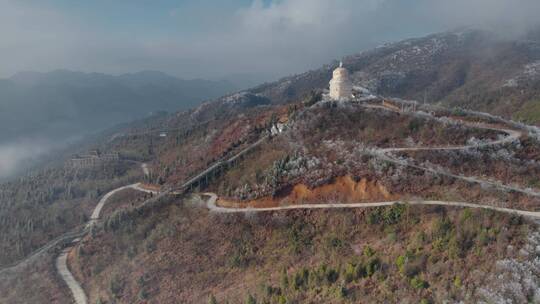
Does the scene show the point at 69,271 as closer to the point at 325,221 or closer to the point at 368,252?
the point at 325,221

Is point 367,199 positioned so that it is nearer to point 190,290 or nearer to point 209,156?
point 190,290

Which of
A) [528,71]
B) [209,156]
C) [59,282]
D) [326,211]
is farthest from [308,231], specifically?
[528,71]

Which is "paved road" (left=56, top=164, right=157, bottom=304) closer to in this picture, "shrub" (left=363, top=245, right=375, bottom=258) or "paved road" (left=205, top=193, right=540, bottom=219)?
"paved road" (left=205, top=193, right=540, bottom=219)

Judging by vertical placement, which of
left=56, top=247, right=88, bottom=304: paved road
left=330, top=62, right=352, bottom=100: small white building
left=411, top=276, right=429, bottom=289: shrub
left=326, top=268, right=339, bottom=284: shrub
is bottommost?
left=56, top=247, right=88, bottom=304: paved road

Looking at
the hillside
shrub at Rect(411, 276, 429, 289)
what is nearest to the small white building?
the hillside

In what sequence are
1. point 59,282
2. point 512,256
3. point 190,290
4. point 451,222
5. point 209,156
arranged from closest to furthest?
1. point 512,256
2. point 451,222
3. point 190,290
4. point 59,282
5. point 209,156

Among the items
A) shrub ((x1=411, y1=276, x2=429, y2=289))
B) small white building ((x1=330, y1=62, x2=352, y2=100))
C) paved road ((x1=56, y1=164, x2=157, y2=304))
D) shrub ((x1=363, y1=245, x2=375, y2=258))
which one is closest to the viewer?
shrub ((x1=411, y1=276, x2=429, y2=289))

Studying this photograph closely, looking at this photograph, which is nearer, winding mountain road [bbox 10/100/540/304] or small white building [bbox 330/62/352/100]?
winding mountain road [bbox 10/100/540/304]

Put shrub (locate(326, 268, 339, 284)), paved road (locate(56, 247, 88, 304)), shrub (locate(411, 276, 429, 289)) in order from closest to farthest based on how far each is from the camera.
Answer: shrub (locate(411, 276, 429, 289))
shrub (locate(326, 268, 339, 284))
paved road (locate(56, 247, 88, 304))

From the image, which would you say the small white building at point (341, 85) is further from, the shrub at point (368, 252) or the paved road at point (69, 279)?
the paved road at point (69, 279)

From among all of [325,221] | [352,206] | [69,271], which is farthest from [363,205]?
[69,271]

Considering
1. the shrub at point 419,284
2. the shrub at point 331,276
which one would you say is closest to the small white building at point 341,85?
the shrub at point 331,276
